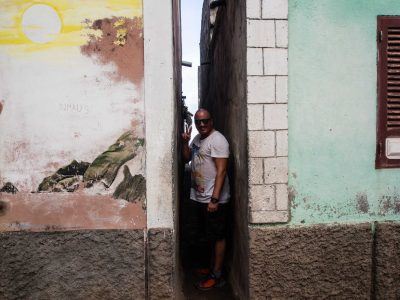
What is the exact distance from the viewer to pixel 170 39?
331cm

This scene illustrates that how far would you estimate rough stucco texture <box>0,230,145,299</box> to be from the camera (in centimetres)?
329

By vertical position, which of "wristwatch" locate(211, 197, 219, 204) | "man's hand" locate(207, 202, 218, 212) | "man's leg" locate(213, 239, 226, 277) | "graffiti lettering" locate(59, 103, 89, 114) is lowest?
"man's leg" locate(213, 239, 226, 277)

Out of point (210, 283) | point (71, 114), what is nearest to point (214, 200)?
point (210, 283)

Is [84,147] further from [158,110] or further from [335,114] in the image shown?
[335,114]

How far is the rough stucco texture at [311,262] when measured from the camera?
3.46m

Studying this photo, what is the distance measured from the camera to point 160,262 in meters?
3.35

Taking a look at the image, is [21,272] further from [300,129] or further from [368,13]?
[368,13]

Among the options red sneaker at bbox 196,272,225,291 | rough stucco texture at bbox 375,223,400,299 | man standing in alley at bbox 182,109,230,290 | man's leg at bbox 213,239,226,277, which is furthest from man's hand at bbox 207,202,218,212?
rough stucco texture at bbox 375,223,400,299

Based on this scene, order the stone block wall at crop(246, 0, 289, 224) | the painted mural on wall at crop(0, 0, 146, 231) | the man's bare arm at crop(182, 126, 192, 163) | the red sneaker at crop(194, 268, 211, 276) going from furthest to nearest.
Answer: the red sneaker at crop(194, 268, 211, 276) → the man's bare arm at crop(182, 126, 192, 163) → the stone block wall at crop(246, 0, 289, 224) → the painted mural on wall at crop(0, 0, 146, 231)

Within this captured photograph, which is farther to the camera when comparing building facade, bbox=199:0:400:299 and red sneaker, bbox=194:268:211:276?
red sneaker, bbox=194:268:211:276

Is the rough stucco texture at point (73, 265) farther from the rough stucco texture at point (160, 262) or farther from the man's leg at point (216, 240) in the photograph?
the man's leg at point (216, 240)

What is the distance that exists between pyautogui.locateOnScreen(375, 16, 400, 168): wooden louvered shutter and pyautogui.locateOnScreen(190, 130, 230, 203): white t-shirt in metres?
1.60

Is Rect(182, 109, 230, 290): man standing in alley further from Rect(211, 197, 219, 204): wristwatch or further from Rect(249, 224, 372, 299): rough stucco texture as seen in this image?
Rect(249, 224, 372, 299): rough stucco texture

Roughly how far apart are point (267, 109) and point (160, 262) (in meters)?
1.77
